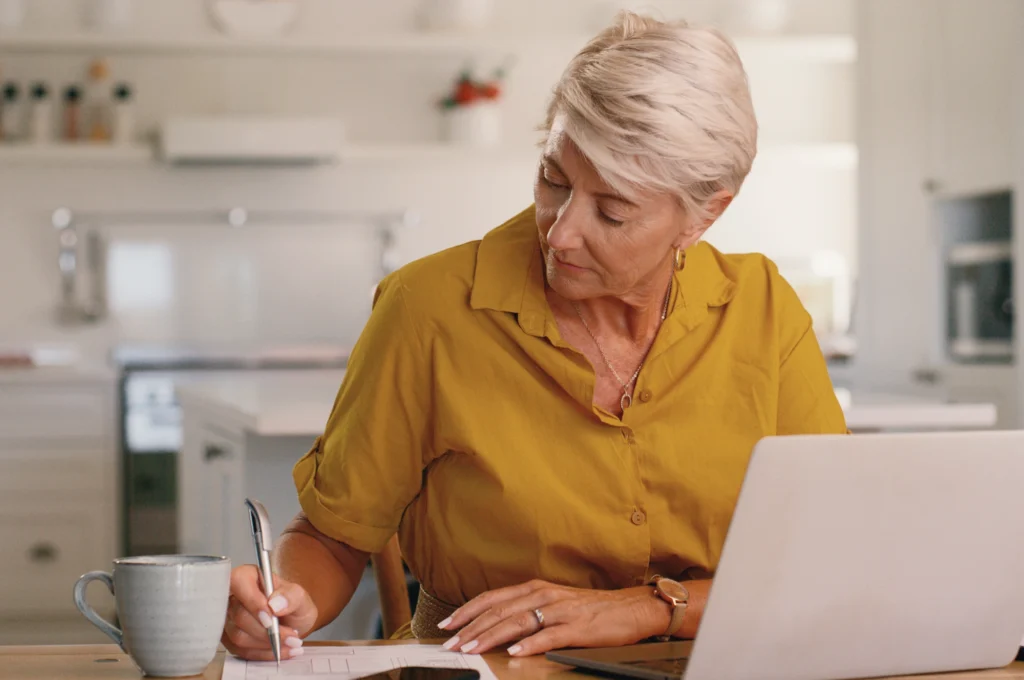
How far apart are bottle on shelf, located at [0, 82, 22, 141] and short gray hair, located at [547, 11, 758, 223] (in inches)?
157

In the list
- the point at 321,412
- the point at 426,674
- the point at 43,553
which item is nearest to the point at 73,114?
the point at 43,553

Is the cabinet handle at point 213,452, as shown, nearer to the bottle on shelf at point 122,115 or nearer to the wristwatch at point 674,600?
the wristwatch at point 674,600

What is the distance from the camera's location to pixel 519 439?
4.12ft

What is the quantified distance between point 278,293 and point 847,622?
434 centimetres

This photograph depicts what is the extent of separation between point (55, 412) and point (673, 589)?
3.64 metres

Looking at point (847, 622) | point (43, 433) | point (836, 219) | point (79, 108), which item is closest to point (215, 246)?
point (79, 108)

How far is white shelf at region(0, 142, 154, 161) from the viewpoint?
4613 mm

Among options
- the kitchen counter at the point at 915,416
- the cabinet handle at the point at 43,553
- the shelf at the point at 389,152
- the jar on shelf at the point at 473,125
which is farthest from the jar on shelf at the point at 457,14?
the kitchen counter at the point at 915,416

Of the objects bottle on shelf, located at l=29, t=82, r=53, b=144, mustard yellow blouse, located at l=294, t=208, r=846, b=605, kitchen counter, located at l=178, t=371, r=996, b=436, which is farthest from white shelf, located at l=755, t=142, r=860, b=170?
mustard yellow blouse, located at l=294, t=208, r=846, b=605

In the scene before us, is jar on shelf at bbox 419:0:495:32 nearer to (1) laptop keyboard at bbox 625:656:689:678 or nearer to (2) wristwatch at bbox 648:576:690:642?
(2) wristwatch at bbox 648:576:690:642

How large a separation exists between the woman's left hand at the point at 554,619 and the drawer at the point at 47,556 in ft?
11.2

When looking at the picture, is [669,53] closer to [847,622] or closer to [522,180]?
[847,622]

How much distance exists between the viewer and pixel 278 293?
199 inches

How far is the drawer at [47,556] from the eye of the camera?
4.22m
